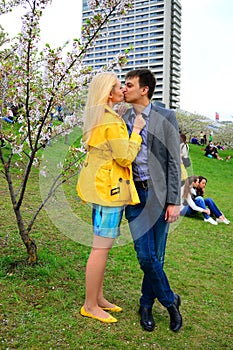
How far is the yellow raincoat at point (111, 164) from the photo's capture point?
9.30 feet

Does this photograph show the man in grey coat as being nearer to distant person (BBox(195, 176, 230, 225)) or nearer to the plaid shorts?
the plaid shorts

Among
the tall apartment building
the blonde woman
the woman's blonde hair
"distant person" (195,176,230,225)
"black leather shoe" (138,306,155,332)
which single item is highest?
the tall apartment building

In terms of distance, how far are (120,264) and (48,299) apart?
1368 mm

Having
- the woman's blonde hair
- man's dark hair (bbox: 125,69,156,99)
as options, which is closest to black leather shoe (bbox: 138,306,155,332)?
the woman's blonde hair

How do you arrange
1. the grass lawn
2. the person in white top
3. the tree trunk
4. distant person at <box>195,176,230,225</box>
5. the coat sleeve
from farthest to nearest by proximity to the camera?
distant person at <box>195,176,230,225</box>, the person in white top, the tree trunk, the grass lawn, the coat sleeve

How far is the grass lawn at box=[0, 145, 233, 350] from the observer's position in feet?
9.78

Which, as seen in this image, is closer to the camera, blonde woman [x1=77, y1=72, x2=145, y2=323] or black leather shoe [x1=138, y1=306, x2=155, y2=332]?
blonde woman [x1=77, y1=72, x2=145, y2=323]

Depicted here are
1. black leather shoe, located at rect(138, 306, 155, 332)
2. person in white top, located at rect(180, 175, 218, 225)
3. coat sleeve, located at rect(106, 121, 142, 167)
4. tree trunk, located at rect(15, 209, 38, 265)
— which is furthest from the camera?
person in white top, located at rect(180, 175, 218, 225)

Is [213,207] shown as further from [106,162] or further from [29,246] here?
[106,162]

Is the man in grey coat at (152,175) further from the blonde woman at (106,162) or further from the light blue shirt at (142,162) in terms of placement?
the blonde woman at (106,162)

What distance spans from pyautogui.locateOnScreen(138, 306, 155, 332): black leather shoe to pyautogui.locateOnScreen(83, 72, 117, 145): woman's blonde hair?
1.60 m

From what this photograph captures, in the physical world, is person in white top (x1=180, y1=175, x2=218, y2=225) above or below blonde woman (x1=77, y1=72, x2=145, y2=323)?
below

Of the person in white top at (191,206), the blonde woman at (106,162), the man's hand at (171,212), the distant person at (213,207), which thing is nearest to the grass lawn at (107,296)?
the blonde woman at (106,162)

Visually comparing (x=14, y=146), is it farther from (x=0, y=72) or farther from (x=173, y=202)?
(x=173, y=202)
